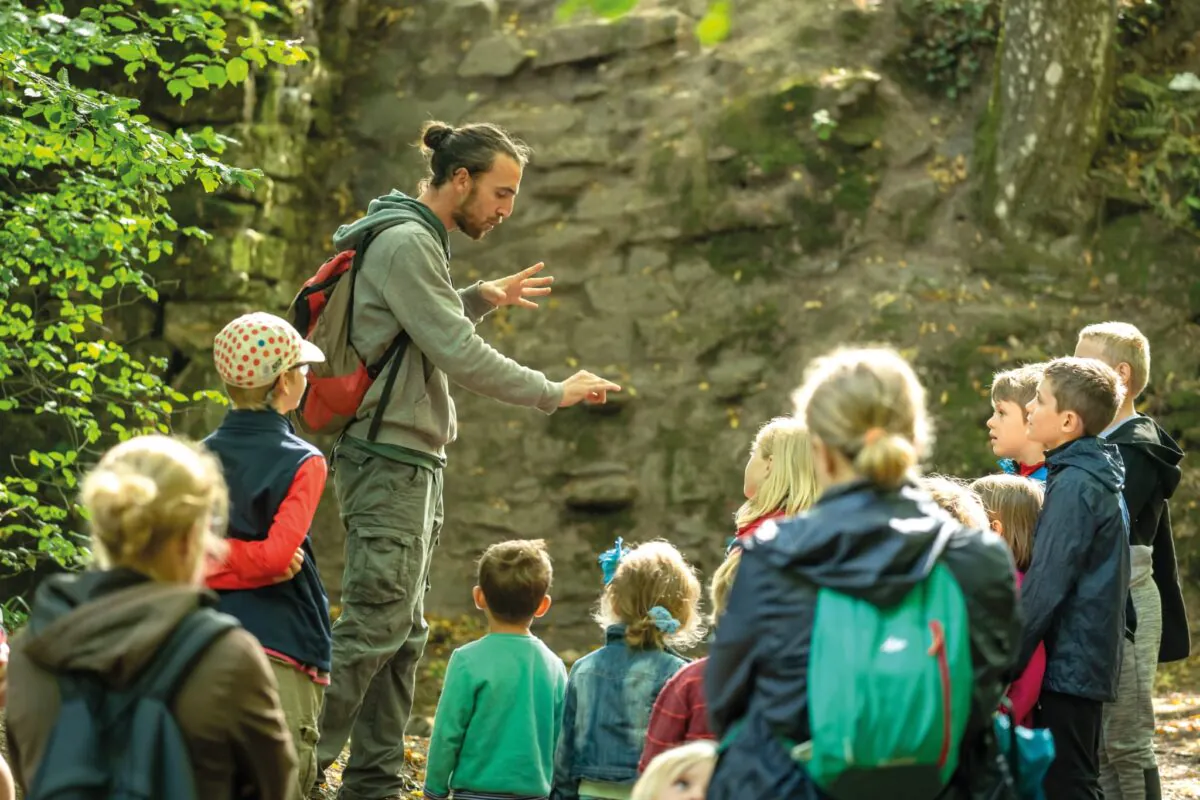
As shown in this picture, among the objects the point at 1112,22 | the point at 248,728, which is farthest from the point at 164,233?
the point at 248,728

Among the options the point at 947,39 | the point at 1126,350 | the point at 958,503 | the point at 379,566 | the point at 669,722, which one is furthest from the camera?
the point at 947,39

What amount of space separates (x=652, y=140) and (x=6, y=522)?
5.14 m

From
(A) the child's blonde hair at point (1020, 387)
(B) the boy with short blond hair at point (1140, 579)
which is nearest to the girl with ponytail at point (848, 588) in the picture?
(A) the child's blonde hair at point (1020, 387)

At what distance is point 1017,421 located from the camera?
5.28 meters

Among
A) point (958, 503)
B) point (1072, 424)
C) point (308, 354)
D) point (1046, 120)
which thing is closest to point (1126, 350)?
point (1072, 424)

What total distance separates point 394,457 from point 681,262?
17.3 feet

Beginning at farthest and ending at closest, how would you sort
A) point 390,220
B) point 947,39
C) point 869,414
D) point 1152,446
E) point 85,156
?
point 947,39
point 85,156
point 1152,446
point 390,220
point 869,414

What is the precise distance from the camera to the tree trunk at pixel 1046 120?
31.2 ft

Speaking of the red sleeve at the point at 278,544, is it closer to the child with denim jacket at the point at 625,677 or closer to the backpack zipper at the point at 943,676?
the child with denim jacket at the point at 625,677

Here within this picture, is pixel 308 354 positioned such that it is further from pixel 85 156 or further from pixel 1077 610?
pixel 1077 610

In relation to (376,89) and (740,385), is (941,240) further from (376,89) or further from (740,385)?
(376,89)

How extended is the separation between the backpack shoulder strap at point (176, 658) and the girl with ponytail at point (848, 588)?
39.4 inches

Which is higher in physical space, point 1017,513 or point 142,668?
point 1017,513

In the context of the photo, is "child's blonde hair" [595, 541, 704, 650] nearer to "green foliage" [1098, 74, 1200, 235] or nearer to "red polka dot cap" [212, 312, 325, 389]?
"red polka dot cap" [212, 312, 325, 389]
